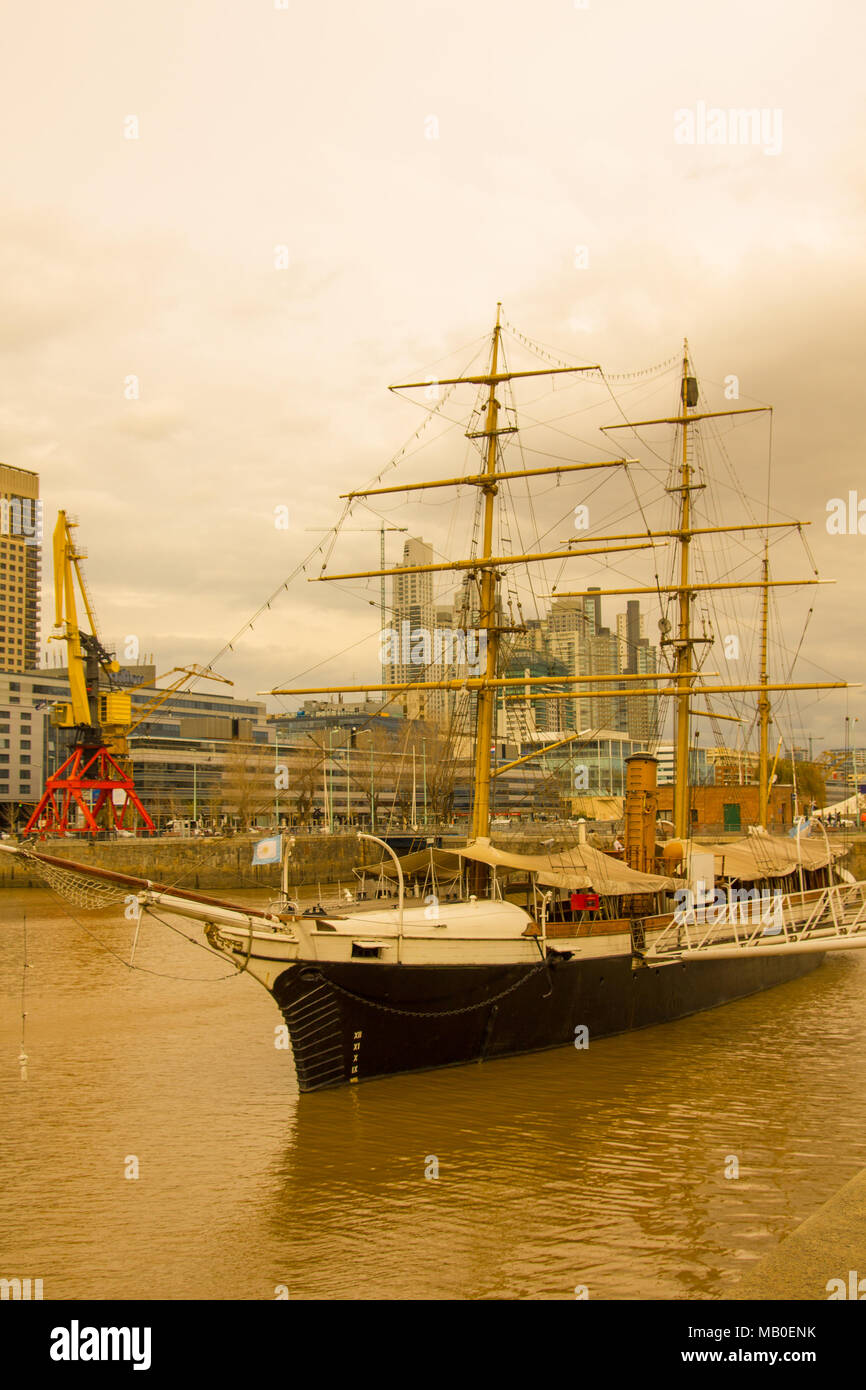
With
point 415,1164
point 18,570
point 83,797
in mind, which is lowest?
point 415,1164

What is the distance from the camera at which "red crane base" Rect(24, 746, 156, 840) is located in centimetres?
7031

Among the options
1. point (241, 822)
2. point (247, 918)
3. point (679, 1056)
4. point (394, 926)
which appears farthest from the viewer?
point (241, 822)

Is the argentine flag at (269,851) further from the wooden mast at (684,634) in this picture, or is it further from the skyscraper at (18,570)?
the skyscraper at (18,570)

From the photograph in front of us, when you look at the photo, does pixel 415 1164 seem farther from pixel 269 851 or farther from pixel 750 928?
pixel 750 928

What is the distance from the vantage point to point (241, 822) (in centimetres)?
9206

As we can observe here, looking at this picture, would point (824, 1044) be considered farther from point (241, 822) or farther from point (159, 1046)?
point (241, 822)

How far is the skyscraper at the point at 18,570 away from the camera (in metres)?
186

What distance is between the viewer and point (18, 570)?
195 metres

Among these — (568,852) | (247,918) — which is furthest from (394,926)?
(568,852)

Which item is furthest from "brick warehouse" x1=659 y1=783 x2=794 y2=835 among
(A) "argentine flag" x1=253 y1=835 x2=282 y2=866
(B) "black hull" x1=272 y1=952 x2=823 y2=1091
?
(A) "argentine flag" x1=253 y1=835 x2=282 y2=866

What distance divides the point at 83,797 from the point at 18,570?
133 meters

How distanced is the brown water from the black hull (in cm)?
44

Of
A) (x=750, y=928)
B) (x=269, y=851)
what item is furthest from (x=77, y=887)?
(x=750, y=928)

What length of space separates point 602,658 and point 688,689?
124348 mm
